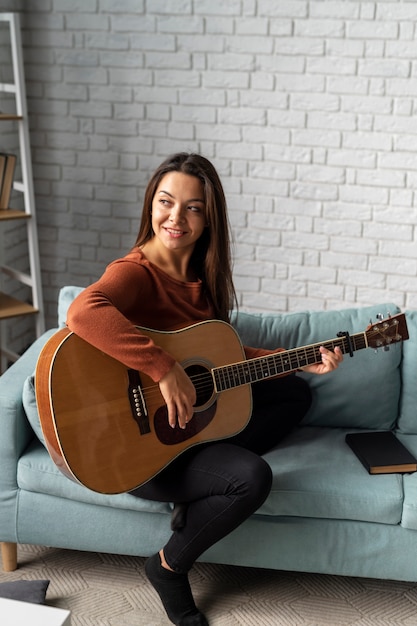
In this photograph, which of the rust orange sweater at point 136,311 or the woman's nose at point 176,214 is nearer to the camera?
the rust orange sweater at point 136,311

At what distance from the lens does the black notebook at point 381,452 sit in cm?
230

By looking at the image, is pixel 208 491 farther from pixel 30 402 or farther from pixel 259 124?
pixel 259 124

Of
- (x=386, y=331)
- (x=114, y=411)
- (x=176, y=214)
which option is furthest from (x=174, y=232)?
(x=386, y=331)

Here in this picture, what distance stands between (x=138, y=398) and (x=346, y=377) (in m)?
0.74

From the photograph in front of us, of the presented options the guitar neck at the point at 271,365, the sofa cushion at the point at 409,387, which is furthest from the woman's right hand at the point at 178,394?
the sofa cushion at the point at 409,387

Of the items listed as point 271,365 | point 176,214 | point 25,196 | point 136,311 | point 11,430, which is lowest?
point 11,430

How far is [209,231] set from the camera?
7.68ft

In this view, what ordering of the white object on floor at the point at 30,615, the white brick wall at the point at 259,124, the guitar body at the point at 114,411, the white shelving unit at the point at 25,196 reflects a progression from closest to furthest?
1. the white object on floor at the point at 30,615
2. the guitar body at the point at 114,411
3. the white shelving unit at the point at 25,196
4. the white brick wall at the point at 259,124

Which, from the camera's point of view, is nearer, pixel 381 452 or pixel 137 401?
pixel 137 401

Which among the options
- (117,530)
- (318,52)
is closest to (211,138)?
(318,52)

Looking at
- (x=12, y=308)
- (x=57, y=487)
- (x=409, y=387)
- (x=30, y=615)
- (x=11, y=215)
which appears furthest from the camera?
(x=12, y=308)

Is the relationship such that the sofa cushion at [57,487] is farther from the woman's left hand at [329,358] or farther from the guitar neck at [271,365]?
the woman's left hand at [329,358]

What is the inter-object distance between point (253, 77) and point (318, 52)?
296mm

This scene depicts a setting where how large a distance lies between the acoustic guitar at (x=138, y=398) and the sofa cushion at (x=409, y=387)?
0.28m
